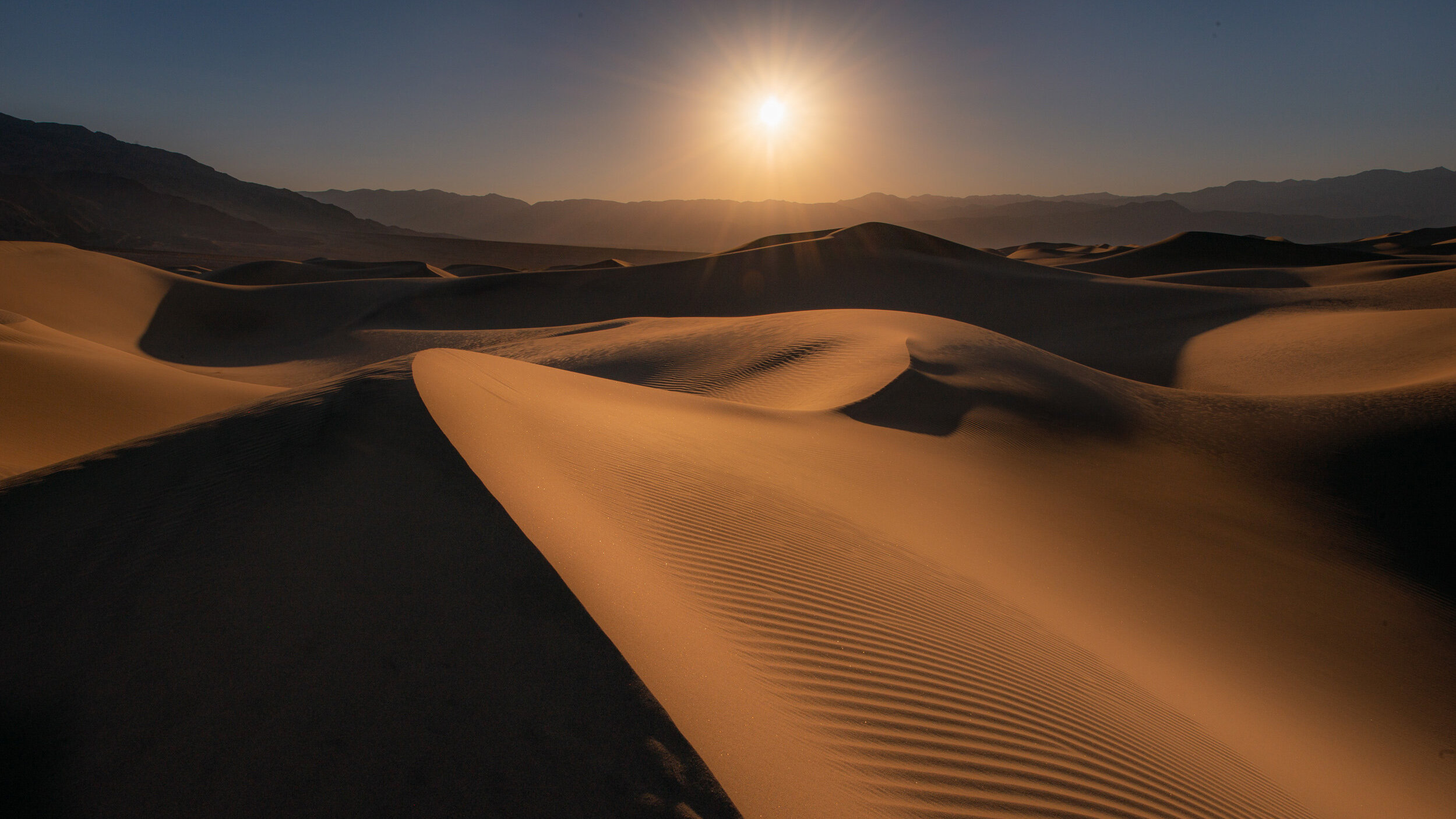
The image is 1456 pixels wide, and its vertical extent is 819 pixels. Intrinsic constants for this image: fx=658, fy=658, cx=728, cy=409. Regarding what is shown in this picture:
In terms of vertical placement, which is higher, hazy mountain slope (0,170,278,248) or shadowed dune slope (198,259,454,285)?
hazy mountain slope (0,170,278,248)

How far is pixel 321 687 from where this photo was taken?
2.12 meters

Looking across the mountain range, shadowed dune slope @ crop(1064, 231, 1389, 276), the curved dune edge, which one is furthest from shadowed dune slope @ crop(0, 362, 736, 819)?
the mountain range

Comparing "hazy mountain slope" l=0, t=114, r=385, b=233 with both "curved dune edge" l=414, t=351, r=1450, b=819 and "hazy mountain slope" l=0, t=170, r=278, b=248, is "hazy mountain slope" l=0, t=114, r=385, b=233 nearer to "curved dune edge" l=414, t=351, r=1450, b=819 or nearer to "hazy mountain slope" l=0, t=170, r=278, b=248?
"hazy mountain slope" l=0, t=170, r=278, b=248

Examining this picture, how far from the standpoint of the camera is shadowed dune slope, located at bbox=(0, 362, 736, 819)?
1.81 meters

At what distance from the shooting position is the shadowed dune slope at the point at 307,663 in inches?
71.2

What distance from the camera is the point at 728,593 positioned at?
120 inches

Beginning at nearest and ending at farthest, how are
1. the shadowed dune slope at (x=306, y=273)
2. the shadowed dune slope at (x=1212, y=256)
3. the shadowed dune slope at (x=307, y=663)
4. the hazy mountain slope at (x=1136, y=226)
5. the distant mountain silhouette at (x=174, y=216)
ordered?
the shadowed dune slope at (x=307, y=663), the shadowed dune slope at (x=306, y=273), the shadowed dune slope at (x=1212, y=256), the distant mountain silhouette at (x=174, y=216), the hazy mountain slope at (x=1136, y=226)

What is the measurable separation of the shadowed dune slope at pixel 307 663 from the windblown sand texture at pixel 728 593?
0.04 ft

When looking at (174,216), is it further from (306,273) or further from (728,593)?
(728,593)

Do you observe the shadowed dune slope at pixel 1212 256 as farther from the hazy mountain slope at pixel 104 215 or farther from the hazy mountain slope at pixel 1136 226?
the hazy mountain slope at pixel 1136 226

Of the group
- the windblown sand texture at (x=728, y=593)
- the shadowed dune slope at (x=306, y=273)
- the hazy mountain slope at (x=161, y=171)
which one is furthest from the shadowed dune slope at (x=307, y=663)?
the hazy mountain slope at (x=161, y=171)

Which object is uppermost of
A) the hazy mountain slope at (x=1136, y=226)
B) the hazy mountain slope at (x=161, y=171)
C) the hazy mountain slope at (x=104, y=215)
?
the hazy mountain slope at (x=161, y=171)

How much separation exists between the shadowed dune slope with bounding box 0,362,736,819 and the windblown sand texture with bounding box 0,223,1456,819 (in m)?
0.01

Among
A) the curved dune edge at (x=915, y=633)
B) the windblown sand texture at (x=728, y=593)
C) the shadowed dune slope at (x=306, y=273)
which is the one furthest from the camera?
the shadowed dune slope at (x=306, y=273)
